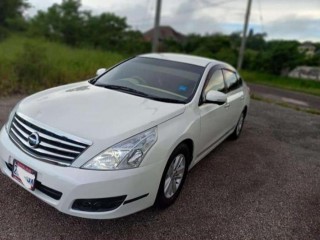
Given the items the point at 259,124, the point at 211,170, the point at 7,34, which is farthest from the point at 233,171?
the point at 7,34

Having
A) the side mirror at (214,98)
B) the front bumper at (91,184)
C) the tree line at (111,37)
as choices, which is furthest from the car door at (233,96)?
the tree line at (111,37)

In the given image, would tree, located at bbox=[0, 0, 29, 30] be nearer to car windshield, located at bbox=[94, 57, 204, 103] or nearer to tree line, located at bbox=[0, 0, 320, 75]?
tree line, located at bbox=[0, 0, 320, 75]

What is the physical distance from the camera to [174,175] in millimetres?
2725

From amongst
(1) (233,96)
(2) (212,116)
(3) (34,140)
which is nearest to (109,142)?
(3) (34,140)

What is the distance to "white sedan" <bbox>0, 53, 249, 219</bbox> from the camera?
81.0 inches

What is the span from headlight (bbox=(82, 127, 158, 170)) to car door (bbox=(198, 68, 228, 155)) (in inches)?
41.0

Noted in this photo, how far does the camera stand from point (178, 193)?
9.50 feet

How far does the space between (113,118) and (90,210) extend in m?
0.76

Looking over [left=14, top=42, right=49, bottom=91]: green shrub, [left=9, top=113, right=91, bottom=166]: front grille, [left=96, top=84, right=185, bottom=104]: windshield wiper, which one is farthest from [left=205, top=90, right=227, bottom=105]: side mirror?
[left=14, top=42, right=49, bottom=91]: green shrub

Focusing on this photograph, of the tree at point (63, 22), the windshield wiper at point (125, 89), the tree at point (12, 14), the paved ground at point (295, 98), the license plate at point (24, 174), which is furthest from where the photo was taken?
the tree at point (63, 22)

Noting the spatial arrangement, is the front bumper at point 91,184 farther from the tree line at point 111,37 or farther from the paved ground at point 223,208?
the tree line at point 111,37

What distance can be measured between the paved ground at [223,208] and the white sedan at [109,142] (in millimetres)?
250

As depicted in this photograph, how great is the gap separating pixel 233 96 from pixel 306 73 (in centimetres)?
2216

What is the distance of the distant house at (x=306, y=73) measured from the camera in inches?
890
